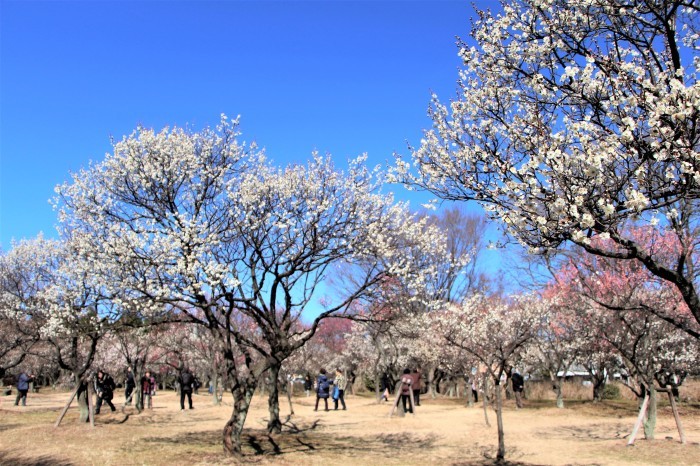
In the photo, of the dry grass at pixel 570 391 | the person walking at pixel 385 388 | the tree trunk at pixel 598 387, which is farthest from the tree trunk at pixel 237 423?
the dry grass at pixel 570 391

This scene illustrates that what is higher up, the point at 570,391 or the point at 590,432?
the point at 590,432

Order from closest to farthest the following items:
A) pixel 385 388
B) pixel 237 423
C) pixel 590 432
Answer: pixel 237 423 < pixel 590 432 < pixel 385 388

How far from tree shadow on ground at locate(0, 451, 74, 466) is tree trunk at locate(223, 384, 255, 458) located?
2.79m

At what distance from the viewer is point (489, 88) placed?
6797 mm

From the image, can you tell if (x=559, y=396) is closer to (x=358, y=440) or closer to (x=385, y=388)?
(x=385, y=388)

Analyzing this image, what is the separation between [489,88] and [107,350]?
110ft

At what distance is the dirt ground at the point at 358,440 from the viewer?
10.5 metres

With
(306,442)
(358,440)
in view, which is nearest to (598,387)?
(358,440)

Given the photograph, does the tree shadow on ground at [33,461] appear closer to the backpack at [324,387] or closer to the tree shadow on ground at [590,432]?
the tree shadow on ground at [590,432]

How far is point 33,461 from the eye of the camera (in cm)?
988

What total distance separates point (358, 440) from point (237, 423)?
4530 mm

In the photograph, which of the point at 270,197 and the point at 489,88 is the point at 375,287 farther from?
the point at 489,88

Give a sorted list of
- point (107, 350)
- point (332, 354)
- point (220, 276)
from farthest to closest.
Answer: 1. point (332, 354)
2. point (107, 350)
3. point (220, 276)

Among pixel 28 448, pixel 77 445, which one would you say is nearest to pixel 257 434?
pixel 77 445
